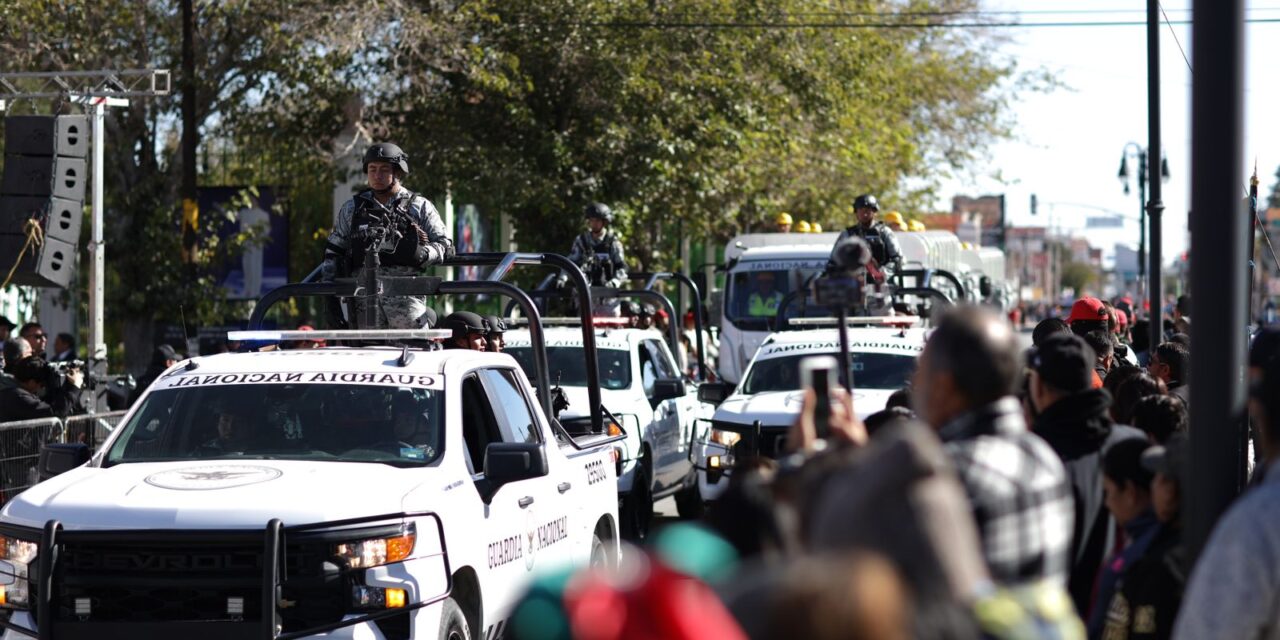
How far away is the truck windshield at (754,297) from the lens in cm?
2256

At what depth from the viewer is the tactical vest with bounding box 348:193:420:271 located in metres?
9.75

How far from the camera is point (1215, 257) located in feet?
13.5

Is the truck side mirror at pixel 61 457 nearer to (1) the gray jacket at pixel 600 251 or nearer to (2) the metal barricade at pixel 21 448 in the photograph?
(2) the metal barricade at pixel 21 448

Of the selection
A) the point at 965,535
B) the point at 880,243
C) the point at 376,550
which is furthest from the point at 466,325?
the point at 965,535

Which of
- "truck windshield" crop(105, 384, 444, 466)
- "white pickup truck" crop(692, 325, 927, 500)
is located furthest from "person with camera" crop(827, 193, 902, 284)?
"truck windshield" crop(105, 384, 444, 466)

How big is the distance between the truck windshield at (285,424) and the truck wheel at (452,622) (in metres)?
0.78

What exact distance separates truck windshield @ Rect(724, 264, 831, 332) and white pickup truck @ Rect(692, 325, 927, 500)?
7135 millimetres

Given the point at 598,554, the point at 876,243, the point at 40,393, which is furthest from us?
the point at 876,243

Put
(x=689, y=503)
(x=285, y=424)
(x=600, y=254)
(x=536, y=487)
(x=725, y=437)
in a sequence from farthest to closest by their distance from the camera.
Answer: (x=600, y=254) → (x=689, y=503) → (x=725, y=437) → (x=536, y=487) → (x=285, y=424)

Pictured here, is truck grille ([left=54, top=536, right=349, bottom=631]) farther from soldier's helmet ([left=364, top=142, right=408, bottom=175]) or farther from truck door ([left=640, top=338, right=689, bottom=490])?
truck door ([left=640, top=338, right=689, bottom=490])

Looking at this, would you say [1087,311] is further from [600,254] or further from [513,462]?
[600,254]

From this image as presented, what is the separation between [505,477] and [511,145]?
1840 centimetres

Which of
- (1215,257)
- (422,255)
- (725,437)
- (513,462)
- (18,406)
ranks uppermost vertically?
(422,255)

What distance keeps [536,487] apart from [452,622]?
4.25ft
